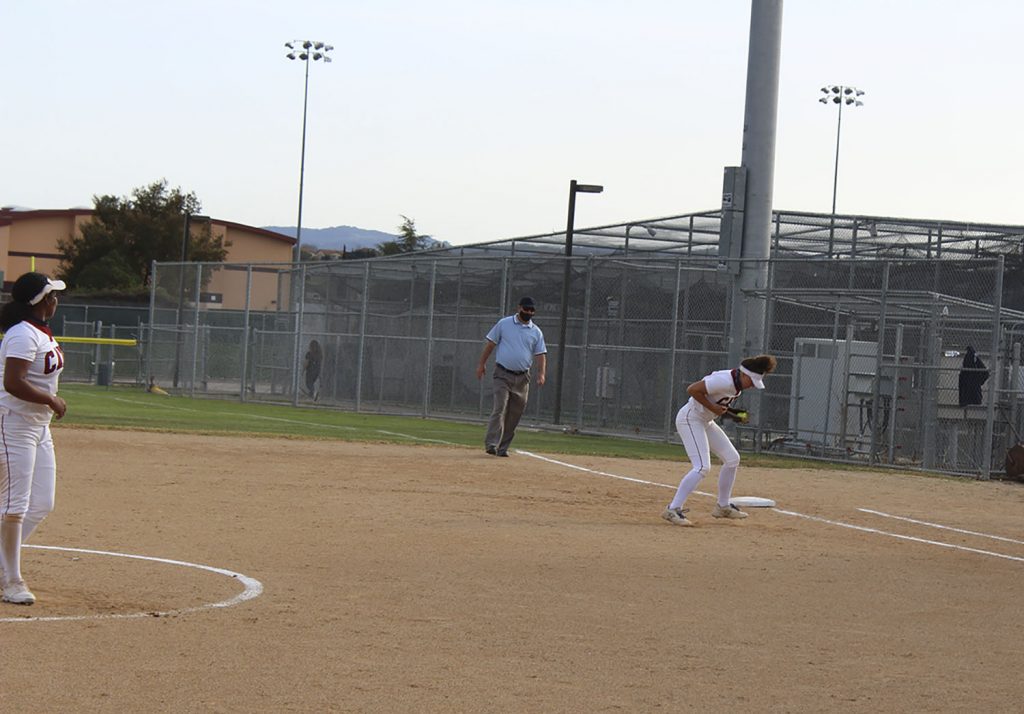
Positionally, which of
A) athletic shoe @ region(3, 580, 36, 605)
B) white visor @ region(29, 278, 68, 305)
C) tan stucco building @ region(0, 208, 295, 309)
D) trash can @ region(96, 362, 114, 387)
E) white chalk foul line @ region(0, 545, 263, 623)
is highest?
tan stucco building @ region(0, 208, 295, 309)

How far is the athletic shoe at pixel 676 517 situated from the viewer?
40.1ft

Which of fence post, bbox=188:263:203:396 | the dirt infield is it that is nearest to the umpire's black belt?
the dirt infield

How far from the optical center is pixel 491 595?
8344mm

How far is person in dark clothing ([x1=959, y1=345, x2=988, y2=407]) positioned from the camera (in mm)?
19625

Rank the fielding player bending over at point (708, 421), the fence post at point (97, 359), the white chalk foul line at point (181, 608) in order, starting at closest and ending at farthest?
the white chalk foul line at point (181, 608), the fielding player bending over at point (708, 421), the fence post at point (97, 359)

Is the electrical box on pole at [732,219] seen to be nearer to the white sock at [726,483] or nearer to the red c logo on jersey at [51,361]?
the white sock at [726,483]

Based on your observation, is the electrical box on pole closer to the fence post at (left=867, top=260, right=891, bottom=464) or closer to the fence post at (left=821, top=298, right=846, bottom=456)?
the fence post at (left=821, top=298, right=846, bottom=456)

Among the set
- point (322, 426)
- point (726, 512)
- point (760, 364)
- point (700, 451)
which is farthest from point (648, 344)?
point (760, 364)

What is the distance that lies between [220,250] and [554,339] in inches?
1718

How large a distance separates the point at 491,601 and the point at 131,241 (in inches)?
2518

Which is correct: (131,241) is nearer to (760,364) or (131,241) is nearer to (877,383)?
(877,383)

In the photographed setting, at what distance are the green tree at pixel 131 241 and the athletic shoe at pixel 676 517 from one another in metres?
57.9

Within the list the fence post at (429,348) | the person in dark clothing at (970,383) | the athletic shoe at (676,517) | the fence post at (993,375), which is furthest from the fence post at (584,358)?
the athletic shoe at (676,517)

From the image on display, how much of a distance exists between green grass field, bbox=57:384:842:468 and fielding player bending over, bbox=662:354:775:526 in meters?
7.15
